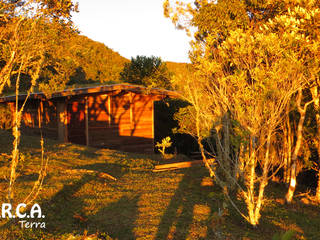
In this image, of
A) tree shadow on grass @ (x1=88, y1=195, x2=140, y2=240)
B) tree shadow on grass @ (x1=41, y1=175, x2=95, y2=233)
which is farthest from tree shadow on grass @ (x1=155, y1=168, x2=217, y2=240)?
tree shadow on grass @ (x1=41, y1=175, x2=95, y2=233)

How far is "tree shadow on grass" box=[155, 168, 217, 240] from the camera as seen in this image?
6516mm

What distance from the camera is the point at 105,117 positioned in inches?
715

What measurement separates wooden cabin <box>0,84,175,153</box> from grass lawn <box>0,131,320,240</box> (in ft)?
18.5

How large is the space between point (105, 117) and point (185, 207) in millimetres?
11227

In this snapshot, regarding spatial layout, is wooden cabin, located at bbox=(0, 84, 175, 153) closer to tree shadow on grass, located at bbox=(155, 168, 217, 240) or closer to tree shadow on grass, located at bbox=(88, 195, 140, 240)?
tree shadow on grass, located at bbox=(155, 168, 217, 240)

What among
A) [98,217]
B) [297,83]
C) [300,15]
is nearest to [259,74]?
[297,83]

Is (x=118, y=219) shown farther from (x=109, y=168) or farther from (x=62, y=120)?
(x=62, y=120)

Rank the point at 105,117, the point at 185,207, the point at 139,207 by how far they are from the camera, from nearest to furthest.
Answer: the point at 139,207, the point at 185,207, the point at 105,117

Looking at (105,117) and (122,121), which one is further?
(122,121)

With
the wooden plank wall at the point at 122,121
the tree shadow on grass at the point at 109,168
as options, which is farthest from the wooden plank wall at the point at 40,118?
the tree shadow on grass at the point at 109,168

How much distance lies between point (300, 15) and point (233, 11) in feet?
9.33

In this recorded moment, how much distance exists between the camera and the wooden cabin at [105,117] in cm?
1741

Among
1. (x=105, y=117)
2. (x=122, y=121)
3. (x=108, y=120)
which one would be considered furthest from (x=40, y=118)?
(x=122, y=121)

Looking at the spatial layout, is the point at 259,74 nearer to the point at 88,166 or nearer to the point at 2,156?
the point at 88,166
